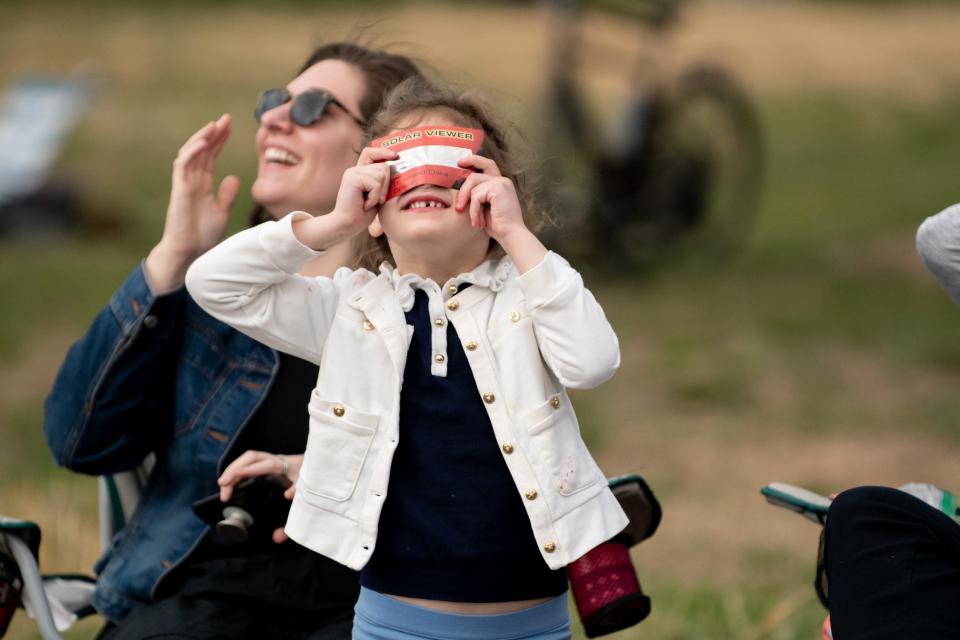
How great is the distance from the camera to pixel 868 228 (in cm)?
1148

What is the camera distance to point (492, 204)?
7.66 feet

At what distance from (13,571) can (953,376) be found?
5779 mm

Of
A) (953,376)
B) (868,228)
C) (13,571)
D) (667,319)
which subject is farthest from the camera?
(868,228)

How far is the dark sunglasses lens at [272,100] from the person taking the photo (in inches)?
117

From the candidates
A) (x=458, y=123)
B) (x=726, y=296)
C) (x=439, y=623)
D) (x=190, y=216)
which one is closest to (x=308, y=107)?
(x=190, y=216)

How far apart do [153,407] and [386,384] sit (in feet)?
2.40

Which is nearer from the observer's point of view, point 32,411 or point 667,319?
point 32,411

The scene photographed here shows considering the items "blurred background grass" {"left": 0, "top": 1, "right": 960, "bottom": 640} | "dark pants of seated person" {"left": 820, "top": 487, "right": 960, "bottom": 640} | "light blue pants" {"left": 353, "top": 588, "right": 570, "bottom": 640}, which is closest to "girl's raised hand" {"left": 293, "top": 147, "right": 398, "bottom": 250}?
"blurred background grass" {"left": 0, "top": 1, "right": 960, "bottom": 640}

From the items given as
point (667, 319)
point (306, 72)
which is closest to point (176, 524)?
point (306, 72)

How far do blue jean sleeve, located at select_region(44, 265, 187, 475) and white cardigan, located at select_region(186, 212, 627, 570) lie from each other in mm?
397

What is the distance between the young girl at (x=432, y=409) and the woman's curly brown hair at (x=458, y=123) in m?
0.08

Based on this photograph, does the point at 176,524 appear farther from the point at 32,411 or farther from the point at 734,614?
the point at 32,411

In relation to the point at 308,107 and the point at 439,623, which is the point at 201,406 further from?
the point at 439,623

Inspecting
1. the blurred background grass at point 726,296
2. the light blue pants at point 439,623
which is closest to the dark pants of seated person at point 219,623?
the light blue pants at point 439,623
